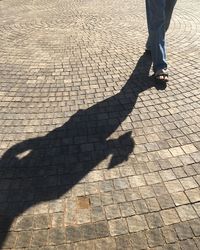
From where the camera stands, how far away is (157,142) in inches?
165

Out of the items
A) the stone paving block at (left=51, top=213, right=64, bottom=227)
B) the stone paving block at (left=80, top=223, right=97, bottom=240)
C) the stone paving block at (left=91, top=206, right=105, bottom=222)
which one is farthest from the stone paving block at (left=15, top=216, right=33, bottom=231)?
the stone paving block at (left=91, top=206, right=105, bottom=222)

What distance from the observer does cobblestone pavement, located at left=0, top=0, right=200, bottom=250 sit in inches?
124

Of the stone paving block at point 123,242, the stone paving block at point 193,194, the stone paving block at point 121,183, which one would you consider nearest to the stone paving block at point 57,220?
the stone paving block at point 123,242

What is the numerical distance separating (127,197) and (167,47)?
4.41m

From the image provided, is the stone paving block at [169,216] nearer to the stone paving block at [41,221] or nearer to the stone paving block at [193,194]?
the stone paving block at [193,194]

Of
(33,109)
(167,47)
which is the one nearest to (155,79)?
(167,47)

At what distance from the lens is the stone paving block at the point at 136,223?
→ 312cm

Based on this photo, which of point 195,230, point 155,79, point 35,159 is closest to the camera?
point 195,230

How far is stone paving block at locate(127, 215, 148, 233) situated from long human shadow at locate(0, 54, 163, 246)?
0.81m

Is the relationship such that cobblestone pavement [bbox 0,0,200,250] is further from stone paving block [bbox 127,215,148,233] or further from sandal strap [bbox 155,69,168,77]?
sandal strap [bbox 155,69,168,77]

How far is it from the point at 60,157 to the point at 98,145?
54cm

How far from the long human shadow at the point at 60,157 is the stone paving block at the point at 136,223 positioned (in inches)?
32.0

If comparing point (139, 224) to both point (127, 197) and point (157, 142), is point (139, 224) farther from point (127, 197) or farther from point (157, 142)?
point (157, 142)

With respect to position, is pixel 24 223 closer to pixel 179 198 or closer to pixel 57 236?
pixel 57 236
